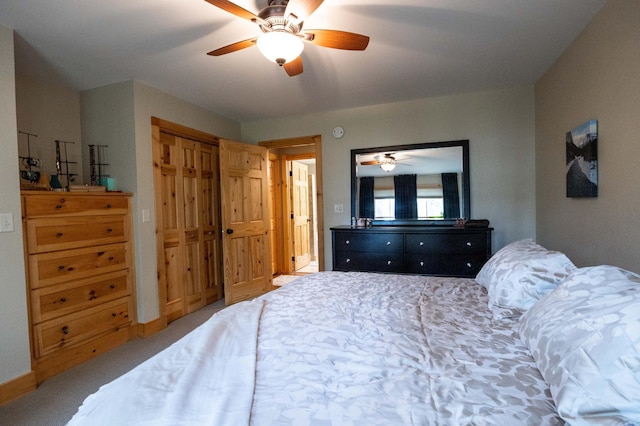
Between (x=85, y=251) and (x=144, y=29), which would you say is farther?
(x=85, y=251)

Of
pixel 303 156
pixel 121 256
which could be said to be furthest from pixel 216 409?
pixel 303 156

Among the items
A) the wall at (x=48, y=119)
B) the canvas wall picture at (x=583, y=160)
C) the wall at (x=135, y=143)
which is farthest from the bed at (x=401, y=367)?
the wall at (x=48, y=119)

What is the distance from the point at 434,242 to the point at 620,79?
184cm

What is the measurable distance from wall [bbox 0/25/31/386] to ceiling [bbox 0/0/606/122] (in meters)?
0.36

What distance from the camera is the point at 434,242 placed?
313cm

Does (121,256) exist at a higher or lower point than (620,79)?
lower

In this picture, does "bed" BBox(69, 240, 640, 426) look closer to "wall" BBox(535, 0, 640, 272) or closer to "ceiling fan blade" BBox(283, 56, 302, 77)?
"wall" BBox(535, 0, 640, 272)

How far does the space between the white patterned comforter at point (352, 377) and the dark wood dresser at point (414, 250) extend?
5.67ft

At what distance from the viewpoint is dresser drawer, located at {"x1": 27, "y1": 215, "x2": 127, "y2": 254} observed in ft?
7.18

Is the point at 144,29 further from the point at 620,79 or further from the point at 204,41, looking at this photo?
the point at 620,79

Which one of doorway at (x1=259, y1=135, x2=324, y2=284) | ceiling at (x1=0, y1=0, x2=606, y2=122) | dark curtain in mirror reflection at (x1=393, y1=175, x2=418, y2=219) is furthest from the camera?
doorway at (x1=259, y1=135, x2=324, y2=284)

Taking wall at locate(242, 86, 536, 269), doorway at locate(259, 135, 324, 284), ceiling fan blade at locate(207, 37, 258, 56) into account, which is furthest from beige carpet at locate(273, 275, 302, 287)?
ceiling fan blade at locate(207, 37, 258, 56)

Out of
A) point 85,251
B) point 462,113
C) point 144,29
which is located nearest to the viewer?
point 144,29

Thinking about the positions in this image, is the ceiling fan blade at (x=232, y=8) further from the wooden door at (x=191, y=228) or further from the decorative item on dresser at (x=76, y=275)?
the wooden door at (x=191, y=228)
